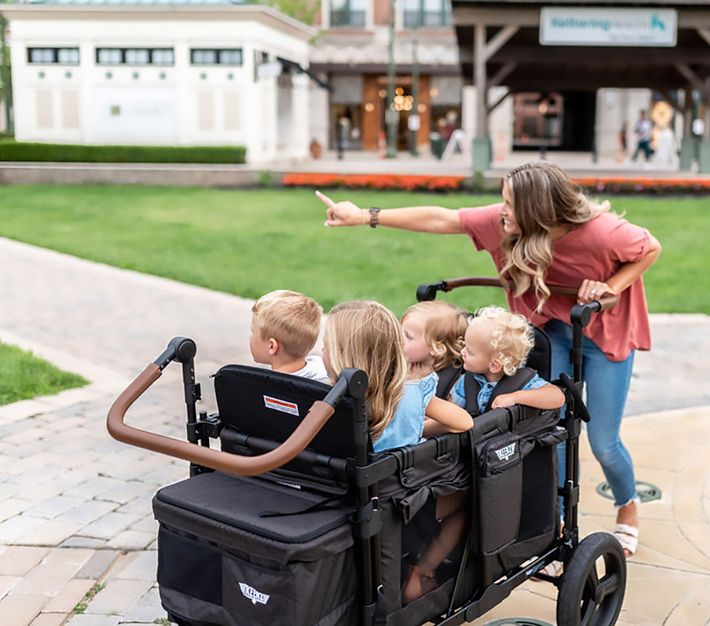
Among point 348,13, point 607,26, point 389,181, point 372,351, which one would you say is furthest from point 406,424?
point 348,13

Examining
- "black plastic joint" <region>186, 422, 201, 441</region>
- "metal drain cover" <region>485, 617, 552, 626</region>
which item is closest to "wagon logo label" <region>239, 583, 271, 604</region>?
"black plastic joint" <region>186, 422, 201, 441</region>

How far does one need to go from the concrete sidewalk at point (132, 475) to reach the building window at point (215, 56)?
23.4 meters

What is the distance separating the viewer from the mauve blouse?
146 inches

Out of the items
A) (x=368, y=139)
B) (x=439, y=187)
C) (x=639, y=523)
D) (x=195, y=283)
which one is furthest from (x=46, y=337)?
(x=368, y=139)

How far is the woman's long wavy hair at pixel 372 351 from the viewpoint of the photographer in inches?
104

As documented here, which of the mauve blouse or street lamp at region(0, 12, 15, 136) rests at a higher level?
street lamp at region(0, 12, 15, 136)

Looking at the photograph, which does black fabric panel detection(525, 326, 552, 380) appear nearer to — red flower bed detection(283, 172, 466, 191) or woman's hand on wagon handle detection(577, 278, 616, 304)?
woman's hand on wagon handle detection(577, 278, 616, 304)

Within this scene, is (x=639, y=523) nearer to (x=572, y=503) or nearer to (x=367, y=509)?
(x=572, y=503)

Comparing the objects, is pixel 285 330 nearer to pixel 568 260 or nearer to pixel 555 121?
pixel 568 260

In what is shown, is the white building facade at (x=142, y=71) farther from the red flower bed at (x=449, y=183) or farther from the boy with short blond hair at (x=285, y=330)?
the boy with short blond hair at (x=285, y=330)

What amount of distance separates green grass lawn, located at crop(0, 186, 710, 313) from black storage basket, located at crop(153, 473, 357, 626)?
7014 millimetres

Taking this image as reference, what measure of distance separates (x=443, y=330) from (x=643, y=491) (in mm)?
2076

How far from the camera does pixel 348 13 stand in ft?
155

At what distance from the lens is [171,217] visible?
17766 millimetres
